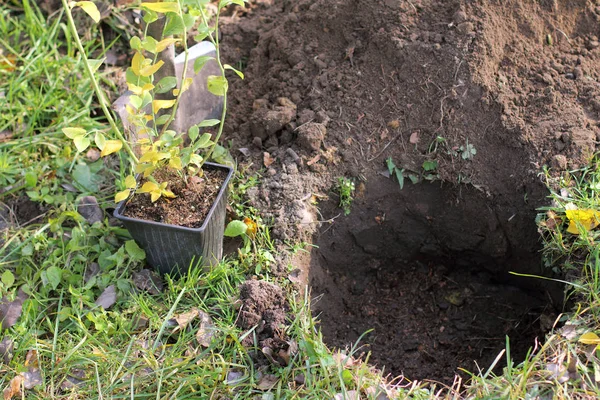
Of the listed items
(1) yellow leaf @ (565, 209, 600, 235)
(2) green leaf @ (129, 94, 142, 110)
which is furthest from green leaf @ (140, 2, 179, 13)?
(1) yellow leaf @ (565, 209, 600, 235)

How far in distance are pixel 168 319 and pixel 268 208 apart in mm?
652

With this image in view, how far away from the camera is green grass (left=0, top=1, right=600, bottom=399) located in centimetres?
216

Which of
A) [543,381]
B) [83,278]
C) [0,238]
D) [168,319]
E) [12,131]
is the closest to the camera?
[543,381]

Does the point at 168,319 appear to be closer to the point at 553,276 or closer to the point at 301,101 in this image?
the point at 301,101

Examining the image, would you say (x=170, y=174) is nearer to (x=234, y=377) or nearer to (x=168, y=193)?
(x=168, y=193)

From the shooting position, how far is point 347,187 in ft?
8.97

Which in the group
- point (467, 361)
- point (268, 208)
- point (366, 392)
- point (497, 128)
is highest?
point (497, 128)

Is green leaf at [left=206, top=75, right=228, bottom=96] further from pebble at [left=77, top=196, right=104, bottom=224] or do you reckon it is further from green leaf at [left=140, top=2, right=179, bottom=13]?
pebble at [left=77, top=196, right=104, bottom=224]

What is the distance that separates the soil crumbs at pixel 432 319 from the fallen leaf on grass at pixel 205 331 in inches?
20.6

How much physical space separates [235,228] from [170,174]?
0.36 metres

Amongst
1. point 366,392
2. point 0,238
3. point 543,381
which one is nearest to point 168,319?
point 366,392

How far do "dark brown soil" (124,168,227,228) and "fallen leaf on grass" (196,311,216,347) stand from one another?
37 centimetres

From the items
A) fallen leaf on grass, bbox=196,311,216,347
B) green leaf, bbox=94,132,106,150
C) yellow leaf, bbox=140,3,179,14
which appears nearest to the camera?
yellow leaf, bbox=140,3,179,14

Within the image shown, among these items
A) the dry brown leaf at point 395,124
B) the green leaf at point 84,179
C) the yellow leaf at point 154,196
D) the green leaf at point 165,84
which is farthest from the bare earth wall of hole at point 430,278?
the green leaf at point 84,179
